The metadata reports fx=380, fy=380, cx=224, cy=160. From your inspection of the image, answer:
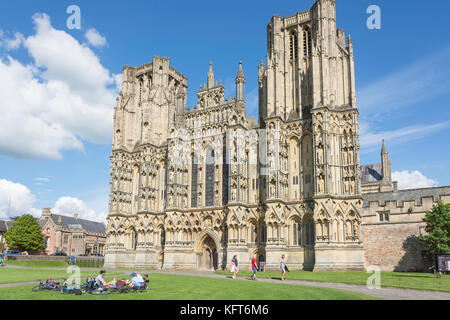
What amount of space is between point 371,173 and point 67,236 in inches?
2687

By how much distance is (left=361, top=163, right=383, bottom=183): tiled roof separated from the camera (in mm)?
69181

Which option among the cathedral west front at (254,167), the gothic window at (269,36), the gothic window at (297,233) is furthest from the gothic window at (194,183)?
the gothic window at (269,36)

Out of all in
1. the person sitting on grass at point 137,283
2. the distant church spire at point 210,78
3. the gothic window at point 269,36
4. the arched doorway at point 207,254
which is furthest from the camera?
the distant church spire at point 210,78

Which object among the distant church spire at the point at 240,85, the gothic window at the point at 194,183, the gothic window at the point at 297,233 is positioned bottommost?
the gothic window at the point at 297,233

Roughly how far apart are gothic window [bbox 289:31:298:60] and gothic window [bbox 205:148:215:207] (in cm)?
1520

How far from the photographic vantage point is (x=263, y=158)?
43031 millimetres

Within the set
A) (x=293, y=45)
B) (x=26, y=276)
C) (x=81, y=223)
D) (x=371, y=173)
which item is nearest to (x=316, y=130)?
(x=293, y=45)

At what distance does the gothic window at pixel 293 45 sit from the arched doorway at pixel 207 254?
23.8 m

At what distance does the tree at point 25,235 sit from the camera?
72.6 meters

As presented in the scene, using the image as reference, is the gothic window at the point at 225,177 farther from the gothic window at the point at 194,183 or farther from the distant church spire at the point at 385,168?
the distant church spire at the point at 385,168

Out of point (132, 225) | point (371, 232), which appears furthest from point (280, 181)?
point (132, 225)

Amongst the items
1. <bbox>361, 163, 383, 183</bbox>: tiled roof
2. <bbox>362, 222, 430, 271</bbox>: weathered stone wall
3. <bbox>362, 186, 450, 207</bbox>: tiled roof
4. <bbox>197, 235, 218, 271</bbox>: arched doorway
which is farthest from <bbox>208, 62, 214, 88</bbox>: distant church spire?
<bbox>361, 163, 383, 183</bbox>: tiled roof

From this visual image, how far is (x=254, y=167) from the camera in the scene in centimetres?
4419

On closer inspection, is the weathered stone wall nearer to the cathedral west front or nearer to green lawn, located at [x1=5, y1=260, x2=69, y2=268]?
the cathedral west front
